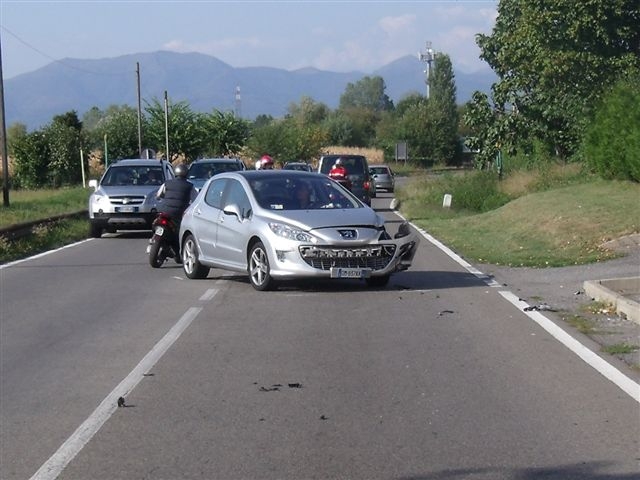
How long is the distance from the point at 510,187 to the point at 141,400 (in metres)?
30.1

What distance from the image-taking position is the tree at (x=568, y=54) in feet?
118

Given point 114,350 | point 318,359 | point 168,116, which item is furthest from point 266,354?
point 168,116

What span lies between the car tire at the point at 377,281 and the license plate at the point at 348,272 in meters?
0.70

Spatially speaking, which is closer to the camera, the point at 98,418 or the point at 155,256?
the point at 98,418

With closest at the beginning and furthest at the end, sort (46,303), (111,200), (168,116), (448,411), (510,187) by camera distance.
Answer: (448,411)
(46,303)
(111,200)
(510,187)
(168,116)

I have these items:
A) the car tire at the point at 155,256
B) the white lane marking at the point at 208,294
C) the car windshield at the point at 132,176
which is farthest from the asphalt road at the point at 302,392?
the car windshield at the point at 132,176

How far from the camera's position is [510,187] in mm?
37594

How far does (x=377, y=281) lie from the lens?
1554 centimetres

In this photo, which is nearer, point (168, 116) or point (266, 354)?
point (266, 354)

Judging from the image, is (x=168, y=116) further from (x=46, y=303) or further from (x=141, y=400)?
(x=141, y=400)

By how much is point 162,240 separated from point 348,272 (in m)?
4.97

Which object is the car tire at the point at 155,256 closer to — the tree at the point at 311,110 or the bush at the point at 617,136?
the bush at the point at 617,136

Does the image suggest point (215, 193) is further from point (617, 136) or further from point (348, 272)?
point (617, 136)

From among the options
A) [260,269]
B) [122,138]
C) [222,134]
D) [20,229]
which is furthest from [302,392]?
[122,138]
